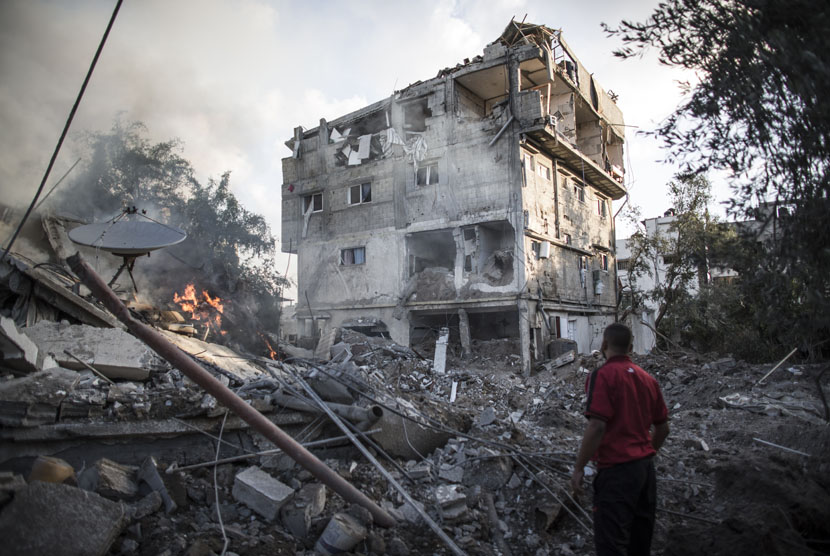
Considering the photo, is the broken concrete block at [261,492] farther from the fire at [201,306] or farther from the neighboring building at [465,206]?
the neighboring building at [465,206]

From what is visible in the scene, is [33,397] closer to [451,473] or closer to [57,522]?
[57,522]

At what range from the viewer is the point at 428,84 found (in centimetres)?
1947

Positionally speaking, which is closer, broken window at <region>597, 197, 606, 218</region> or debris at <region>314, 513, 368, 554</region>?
debris at <region>314, 513, 368, 554</region>

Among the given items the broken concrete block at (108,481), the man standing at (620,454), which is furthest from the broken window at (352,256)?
the man standing at (620,454)

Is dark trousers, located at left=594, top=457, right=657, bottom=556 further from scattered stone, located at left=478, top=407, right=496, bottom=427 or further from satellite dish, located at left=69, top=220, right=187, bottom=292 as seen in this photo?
satellite dish, located at left=69, top=220, right=187, bottom=292

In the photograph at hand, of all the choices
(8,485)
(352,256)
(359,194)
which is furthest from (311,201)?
(8,485)

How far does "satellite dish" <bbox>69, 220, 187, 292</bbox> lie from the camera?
714 centimetres

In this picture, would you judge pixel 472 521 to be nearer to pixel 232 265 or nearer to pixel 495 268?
pixel 495 268

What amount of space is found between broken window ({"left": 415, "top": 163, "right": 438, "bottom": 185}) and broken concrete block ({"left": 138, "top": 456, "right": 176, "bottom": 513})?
16225 millimetres

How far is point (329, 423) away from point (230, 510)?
1496mm

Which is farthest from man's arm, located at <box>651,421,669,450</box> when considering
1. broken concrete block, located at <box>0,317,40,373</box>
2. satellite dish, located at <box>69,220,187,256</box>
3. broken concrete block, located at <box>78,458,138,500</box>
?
satellite dish, located at <box>69,220,187,256</box>

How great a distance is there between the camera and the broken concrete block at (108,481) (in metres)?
3.87

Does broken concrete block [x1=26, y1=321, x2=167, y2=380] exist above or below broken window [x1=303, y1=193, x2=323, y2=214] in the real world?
below

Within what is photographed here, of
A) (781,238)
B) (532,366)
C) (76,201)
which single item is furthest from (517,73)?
(76,201)
